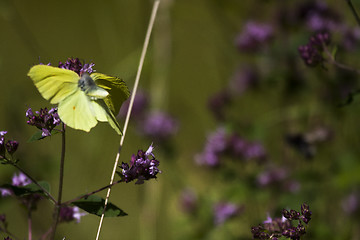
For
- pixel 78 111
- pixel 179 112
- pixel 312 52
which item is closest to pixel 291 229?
pixel 78 111

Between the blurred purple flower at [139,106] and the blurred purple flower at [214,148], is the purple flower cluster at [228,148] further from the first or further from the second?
the blurred purple flower at [139,106]

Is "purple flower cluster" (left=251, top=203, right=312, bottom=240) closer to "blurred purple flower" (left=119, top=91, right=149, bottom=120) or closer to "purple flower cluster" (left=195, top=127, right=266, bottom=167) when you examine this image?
"purple flower cluster" (left=195, top=127, right=266, bottom=167)

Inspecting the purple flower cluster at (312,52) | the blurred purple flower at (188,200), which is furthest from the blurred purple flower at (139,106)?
the purple flower cluster at (312,52)

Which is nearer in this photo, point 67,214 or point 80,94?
point 80,94

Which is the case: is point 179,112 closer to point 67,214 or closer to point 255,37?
point 255,37

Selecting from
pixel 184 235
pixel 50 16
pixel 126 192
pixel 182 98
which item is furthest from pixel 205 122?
pixel 50 16

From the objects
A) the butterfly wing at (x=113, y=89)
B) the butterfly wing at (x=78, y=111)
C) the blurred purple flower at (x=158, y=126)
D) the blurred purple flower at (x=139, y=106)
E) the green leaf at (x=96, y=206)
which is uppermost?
the blurred purple flower at (x=139, y=106)

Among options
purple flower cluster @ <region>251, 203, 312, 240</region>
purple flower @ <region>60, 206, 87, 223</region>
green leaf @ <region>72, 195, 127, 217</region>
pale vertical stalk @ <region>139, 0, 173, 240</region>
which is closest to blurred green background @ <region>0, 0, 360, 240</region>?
pale vertical stalk @ <region>139, 0, 173, 240</region>
